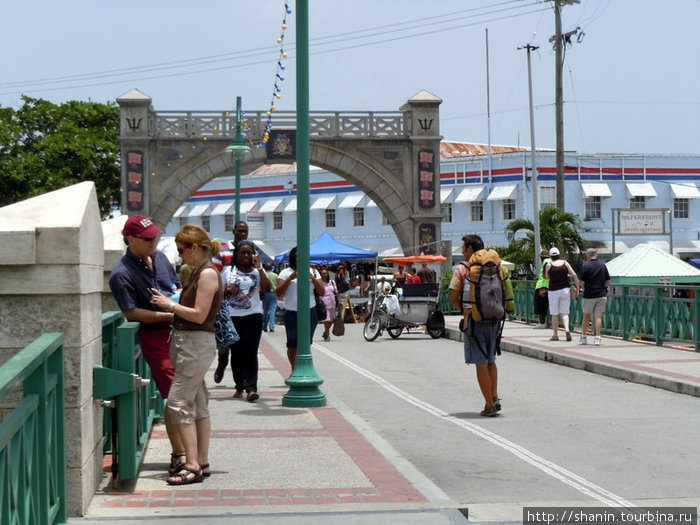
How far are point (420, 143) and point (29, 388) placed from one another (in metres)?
41.5

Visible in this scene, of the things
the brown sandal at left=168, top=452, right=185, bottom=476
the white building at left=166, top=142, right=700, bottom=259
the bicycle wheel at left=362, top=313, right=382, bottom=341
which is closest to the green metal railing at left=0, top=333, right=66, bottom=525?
the brown sandal at left=168, top=452, right=185, bottom=476

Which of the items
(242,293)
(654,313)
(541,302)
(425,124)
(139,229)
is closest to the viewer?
(139,229)

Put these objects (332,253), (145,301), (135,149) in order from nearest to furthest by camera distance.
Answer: (145,301) → (332,253) → (135,149)

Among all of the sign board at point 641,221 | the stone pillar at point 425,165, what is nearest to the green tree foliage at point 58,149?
the stone pillar at point 425,165

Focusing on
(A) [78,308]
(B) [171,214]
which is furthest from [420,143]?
(A) [78,308]

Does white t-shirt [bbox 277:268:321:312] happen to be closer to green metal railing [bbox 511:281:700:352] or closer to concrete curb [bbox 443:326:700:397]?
concrete curb [bbox 443:326:700:397]

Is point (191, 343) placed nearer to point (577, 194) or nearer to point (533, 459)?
point (533, 459)

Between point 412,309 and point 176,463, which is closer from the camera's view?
point 176,463

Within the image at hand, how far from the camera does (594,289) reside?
19.9 meters

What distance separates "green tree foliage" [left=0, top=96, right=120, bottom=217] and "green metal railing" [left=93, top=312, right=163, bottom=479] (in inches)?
1654

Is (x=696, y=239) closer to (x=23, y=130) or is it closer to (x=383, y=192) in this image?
(x=383, y=192)

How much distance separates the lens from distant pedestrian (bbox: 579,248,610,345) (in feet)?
64.6

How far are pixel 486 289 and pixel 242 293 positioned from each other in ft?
8.92

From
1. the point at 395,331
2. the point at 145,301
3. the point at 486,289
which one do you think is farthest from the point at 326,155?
the point at 145,301
